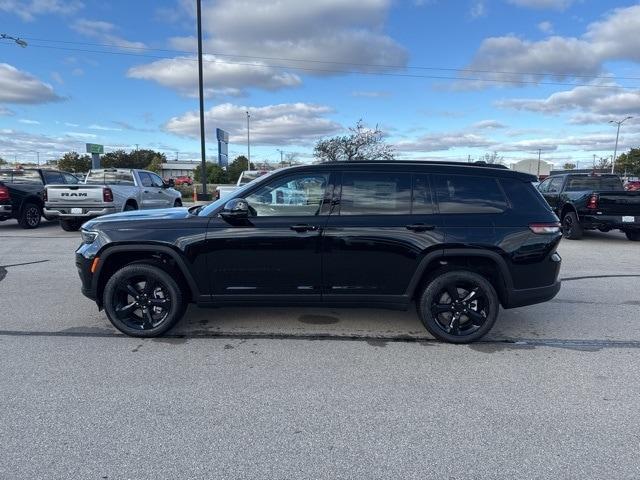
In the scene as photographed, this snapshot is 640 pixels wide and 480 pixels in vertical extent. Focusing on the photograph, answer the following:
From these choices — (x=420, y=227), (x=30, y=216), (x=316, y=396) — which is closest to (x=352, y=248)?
(x=420, y=227)

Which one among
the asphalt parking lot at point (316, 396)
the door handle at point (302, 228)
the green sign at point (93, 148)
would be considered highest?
the green sign at point (93, 148)

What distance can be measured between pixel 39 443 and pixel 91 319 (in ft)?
8.54

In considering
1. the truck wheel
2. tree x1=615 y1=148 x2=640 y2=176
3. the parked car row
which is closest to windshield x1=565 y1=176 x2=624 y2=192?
the truck wheel

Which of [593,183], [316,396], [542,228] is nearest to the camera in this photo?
[316,396]

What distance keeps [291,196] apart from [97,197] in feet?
31.4

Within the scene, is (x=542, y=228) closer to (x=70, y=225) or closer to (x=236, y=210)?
(x=236, y=210)

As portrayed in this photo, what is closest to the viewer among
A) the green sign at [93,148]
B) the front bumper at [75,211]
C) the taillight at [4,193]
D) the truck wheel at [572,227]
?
the truck wheel at [572,227]

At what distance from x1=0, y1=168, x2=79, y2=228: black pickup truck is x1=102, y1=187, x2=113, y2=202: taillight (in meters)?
2.77

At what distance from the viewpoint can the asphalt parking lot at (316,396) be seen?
279 centimetres

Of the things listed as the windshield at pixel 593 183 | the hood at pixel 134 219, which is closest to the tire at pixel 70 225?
the hood at pixel 134 219

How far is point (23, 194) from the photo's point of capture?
44.2 ft

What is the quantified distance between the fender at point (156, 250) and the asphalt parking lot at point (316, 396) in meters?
0.57

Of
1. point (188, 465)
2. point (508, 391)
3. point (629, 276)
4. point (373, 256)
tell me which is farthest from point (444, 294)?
point (629, 276)

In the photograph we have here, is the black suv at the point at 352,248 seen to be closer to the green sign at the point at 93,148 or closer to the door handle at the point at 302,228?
the door handle at the point at 302,228
